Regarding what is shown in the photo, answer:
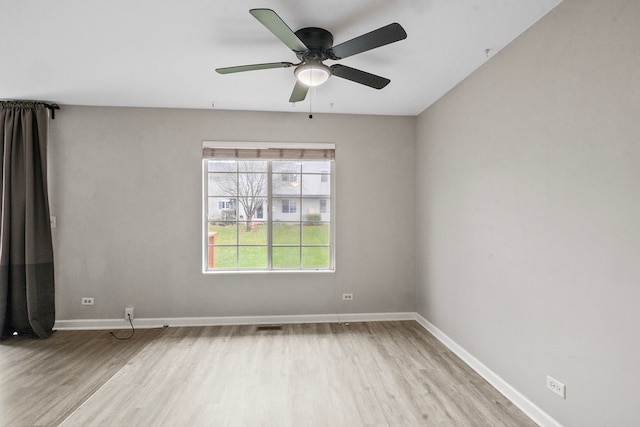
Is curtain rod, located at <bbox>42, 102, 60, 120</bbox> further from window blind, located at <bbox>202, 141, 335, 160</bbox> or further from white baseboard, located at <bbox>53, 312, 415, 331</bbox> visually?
white baseboard, located at <bbox>53, 312, 415, 331</bbox>

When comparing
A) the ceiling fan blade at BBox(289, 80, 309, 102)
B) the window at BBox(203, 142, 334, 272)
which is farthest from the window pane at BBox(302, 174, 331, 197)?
the ceiling fan blade at BBox(289, 80, 309, 102)

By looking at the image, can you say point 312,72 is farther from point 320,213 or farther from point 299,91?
point 320,213

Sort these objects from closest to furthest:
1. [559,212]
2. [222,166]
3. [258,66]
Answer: [559,212]
[258,66]
[222,166]

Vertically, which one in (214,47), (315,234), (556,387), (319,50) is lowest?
(556,387)

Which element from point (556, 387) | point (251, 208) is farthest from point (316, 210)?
point (556, 387)

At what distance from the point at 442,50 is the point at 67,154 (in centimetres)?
405

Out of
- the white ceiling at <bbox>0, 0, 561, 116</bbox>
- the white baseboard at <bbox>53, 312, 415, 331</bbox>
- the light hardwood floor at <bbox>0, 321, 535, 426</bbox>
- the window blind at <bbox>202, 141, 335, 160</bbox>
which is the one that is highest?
the white ceiling at <bbox>0, 0, 561, 116</bbox>

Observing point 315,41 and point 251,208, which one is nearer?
point 315,41

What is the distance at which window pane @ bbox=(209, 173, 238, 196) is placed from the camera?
3771 mm

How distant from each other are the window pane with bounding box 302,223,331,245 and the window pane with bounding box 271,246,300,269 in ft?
0.55

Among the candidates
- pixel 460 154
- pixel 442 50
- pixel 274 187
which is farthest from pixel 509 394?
pixel 274 187

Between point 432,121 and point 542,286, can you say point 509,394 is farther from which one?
point 432,121

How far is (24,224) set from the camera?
3.29 metres

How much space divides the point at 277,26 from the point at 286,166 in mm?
2277
